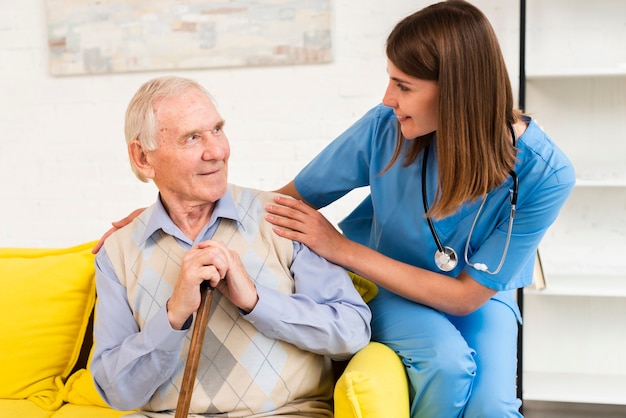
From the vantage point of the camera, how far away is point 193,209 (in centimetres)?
166

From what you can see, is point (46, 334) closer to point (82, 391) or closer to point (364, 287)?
point (82, 391)

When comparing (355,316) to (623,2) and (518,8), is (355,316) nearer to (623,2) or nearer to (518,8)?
(518,8)

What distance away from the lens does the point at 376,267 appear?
1707 mm

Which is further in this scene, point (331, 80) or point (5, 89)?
point (5, 89)

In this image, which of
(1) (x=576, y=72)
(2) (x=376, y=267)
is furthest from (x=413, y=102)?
(1) (x=576, y=72)

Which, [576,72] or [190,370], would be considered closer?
[190,370]

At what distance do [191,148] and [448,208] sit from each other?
23.8 inches

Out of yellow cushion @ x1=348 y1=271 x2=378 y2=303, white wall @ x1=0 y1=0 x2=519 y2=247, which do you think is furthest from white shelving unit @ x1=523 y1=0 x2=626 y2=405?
yellow cushion @ x1=348 y1=271 x2=378 y2=303

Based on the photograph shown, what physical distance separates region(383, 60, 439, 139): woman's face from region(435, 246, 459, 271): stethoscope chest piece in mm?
307

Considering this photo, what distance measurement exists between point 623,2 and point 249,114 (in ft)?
5.62

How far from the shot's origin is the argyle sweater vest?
1569mm

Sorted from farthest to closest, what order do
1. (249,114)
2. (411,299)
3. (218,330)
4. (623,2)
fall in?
(249,114), (623,2), (411,299), (218,330)

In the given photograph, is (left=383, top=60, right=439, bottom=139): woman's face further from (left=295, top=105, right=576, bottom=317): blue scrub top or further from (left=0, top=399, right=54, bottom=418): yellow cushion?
(left=0, top=399, right=54, bottom=418): yellow cushion

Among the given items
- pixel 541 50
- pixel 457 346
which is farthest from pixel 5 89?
pixel 457 346
